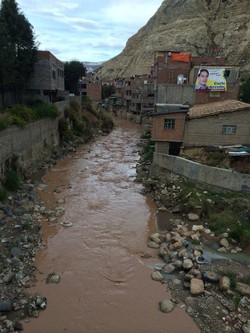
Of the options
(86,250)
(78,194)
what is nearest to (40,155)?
(78,194)

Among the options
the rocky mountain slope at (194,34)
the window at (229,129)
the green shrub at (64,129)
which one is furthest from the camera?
the rocky mountain slope at (194,34)

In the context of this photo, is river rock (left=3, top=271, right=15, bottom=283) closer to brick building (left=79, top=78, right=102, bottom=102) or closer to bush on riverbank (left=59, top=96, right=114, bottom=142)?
bush on riverbank (left=59, top=96, right=114, bottom=142)

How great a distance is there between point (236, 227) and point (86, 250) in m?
6.04

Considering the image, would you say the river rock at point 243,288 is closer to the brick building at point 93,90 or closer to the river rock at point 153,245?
the river rock at point 153,245

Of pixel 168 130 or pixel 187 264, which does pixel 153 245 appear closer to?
pixel 187 264

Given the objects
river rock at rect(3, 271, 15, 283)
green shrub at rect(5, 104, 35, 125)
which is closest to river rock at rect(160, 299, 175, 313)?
river rock at rect(3, 271, 15, 283)

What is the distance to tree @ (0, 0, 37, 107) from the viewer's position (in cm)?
2009

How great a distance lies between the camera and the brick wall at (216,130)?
16438 mm

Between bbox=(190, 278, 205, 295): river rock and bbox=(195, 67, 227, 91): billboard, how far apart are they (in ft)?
62.2

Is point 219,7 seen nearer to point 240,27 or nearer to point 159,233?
point 240,27

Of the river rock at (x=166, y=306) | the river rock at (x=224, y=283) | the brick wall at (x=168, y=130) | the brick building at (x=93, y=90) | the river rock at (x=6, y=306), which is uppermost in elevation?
the brick building at (x=93, y=90)

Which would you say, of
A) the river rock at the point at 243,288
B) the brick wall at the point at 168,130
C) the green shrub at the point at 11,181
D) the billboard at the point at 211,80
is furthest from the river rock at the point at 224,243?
the billboard at the point at 211,80

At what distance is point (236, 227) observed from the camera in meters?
11.6

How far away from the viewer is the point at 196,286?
853 cm
